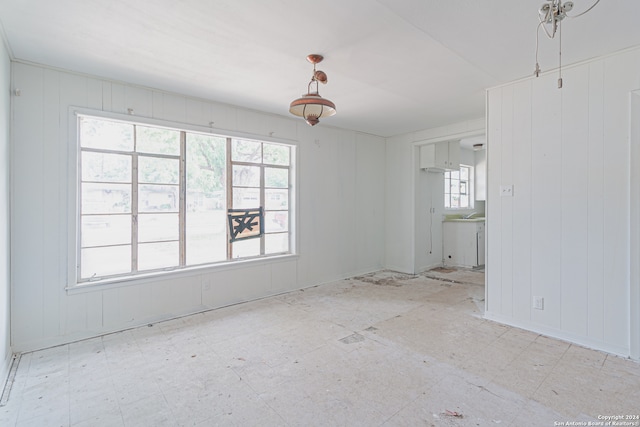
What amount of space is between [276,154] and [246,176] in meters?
0.61

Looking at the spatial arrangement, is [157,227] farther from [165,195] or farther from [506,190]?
[506,190]

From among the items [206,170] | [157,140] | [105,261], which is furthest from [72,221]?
[206,170]

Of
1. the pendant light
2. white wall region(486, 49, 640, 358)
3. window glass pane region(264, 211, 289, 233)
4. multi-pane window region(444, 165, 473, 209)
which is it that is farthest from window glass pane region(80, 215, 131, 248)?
multi-pane window region(444, 165, 473, 209)

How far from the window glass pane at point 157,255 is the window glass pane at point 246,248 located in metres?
0.74

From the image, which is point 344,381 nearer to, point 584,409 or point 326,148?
point 584,409

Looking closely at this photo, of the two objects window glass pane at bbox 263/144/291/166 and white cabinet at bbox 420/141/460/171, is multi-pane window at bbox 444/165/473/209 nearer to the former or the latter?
white cabinet at bbox 420/141/460/171

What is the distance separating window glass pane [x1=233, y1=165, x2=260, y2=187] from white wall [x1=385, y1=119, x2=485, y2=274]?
2.77m

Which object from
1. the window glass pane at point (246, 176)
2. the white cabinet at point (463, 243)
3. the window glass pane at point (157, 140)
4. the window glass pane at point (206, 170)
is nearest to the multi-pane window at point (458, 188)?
the white cabinet at point (463, 243)

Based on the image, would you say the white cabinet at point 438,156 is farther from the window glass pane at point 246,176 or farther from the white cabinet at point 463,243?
the window glass pane at point 246,176

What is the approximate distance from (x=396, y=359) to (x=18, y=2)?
3.70 metres

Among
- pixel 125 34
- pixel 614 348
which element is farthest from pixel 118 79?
pixel 614 348

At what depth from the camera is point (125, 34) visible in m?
2.38

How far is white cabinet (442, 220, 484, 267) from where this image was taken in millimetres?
6246

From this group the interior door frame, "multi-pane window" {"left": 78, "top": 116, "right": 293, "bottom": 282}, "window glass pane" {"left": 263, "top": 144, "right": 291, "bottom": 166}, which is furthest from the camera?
"window glass pane" {"left": 263, "top": 144, "right": 291, "bottom": 166}
